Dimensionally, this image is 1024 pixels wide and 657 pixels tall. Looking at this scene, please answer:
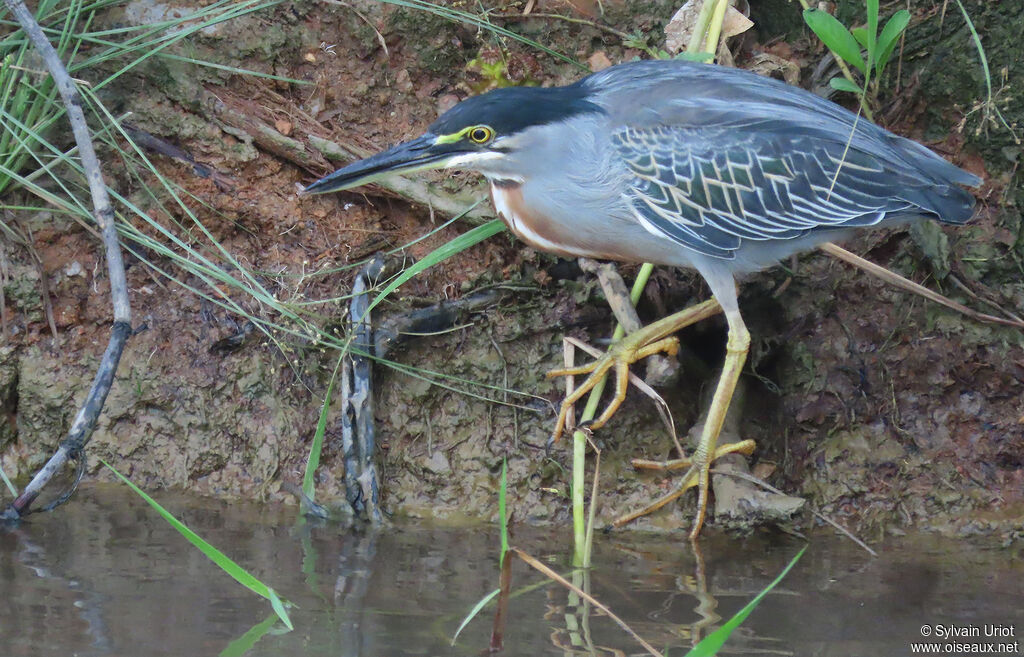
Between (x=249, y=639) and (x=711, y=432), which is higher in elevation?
(x=711, y=432)

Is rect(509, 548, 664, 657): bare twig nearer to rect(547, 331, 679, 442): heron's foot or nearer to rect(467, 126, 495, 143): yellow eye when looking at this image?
rect(547, 331, 679, 442): heron's foot

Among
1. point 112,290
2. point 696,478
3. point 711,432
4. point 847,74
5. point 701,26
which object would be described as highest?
point 701,26

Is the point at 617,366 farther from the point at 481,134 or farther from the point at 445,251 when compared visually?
Result: the point at 481,134

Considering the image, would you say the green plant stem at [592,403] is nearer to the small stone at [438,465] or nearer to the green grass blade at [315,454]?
the small stone at [438,465]

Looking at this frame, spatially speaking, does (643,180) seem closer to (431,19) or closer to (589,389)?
(589,389)

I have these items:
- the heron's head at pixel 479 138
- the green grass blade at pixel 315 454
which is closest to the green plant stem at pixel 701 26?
the heron's head at pixel 479 138

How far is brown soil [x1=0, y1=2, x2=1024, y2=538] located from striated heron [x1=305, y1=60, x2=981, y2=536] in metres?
0.39

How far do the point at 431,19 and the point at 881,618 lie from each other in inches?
97.3

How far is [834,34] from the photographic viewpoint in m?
3.27

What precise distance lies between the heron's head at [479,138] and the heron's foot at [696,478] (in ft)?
3.32

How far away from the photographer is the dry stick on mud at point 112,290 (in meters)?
2.73

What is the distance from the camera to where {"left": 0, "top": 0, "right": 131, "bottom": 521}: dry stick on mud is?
8.95ft

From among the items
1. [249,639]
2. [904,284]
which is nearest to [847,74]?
[904,284]

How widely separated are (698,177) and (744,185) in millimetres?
143
